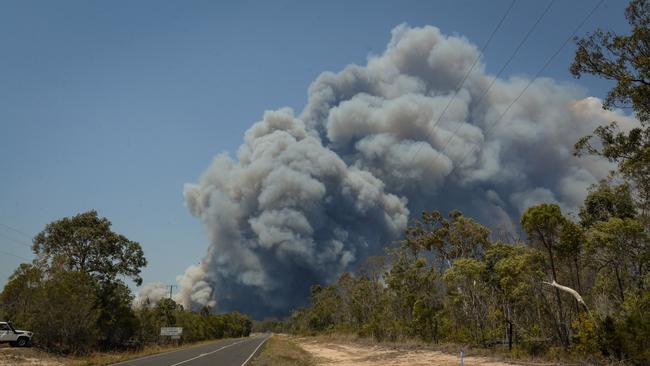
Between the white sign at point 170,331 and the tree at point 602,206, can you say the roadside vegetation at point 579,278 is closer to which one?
the tree at point 602,206

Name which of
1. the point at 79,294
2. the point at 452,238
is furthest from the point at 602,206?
the point at 79,294

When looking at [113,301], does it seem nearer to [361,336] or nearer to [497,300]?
[361,336]

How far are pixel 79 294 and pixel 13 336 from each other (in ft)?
19.8

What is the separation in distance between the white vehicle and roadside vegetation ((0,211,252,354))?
60.4 inches

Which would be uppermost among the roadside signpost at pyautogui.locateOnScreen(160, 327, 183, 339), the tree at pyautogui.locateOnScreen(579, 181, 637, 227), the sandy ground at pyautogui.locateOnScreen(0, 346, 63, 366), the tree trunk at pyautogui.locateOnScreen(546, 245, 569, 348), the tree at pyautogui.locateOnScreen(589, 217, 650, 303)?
the tree at pyautogui.locateOnScreen(579, 181, 637, 227)

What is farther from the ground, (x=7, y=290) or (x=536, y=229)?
(x=536, y=229)

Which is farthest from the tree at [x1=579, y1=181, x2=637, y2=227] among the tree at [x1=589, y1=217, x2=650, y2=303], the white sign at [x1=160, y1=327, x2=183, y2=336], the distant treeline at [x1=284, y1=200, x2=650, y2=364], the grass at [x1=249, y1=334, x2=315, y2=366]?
the white sign at [x1=160, y1=327, x2=183, y2=336]

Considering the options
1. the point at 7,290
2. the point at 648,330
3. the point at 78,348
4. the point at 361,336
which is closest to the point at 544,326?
the point at 648,330

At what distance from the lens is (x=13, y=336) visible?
34781 millimetres

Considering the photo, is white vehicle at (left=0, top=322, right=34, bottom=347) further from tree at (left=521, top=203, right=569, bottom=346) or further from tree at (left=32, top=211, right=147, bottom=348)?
tree at (left=521, top=203, right=569, bottom=346)

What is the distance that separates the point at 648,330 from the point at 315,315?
115 meters

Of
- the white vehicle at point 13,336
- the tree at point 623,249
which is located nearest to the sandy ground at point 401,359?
the tree at point 623,249

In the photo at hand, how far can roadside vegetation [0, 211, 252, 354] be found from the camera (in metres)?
38.1

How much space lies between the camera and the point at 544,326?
25672 millimetres
